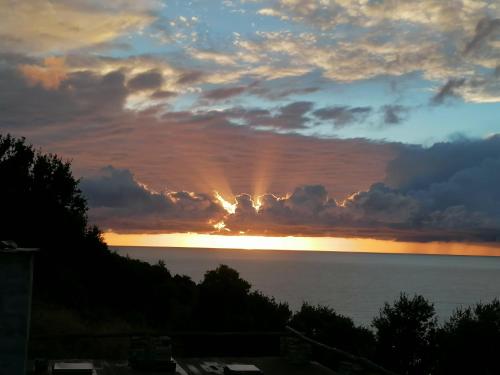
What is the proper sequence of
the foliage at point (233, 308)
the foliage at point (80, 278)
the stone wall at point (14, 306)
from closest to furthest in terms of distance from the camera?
the stone wall at point (14, 306) → the foliage at point (80, 278) → the foliage at point (233, 308)

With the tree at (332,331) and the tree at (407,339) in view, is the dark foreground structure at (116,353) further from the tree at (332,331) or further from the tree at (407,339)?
the tree at (407,339)

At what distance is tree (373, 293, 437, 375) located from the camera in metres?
62.4

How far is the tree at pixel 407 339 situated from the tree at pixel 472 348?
10.5 ft

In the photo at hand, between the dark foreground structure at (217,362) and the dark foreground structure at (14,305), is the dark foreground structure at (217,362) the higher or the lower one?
the lower one

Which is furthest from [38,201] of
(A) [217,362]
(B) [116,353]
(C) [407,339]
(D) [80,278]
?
(C) [407,339]

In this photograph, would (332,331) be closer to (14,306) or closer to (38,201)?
(38,201)

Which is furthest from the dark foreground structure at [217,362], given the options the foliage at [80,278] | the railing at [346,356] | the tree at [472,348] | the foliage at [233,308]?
the tree at [472,348]

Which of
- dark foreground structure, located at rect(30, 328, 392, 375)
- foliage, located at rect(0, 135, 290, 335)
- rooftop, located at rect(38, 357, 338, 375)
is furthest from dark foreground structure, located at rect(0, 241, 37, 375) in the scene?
foliage, located at rect(0, 135, 290, 335)

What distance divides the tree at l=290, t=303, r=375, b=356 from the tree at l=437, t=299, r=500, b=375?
24.8 feet

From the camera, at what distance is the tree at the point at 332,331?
5438 centimetres

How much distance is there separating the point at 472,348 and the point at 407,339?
23.9 feet

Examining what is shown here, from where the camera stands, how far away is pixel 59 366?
14430 millimetres

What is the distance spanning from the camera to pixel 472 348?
2266 inches

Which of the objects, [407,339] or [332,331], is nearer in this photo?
[332,331]
